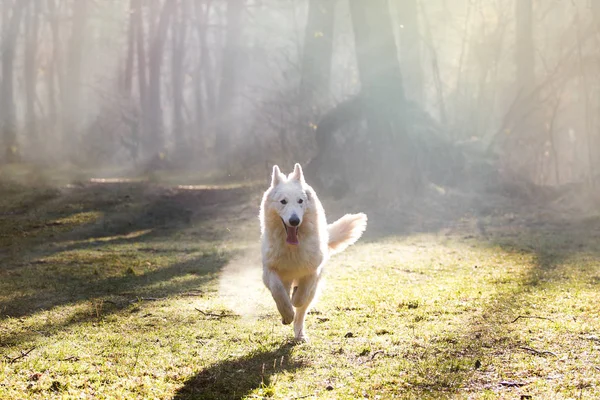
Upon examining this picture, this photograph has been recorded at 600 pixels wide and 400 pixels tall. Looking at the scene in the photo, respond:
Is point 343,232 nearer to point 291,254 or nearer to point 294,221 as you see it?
point 291,254

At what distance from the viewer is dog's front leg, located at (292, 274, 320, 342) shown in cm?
842

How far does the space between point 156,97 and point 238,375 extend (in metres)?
39.0

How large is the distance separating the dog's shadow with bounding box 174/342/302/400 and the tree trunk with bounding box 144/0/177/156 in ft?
121

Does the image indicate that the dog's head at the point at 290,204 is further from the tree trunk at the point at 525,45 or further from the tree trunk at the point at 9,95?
the tree trunk at the point at 9,95

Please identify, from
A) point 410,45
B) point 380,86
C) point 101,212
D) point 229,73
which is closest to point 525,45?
point 410,45

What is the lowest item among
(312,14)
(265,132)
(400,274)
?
(400,274)

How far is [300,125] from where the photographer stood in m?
33.8

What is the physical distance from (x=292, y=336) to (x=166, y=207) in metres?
15.1

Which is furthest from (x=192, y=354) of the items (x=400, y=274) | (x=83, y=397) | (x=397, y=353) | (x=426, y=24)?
(x=426, y=24)

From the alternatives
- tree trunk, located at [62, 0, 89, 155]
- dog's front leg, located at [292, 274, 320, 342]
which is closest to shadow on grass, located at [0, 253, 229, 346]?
dog's front leg, located at [292, 274, 320, 342]

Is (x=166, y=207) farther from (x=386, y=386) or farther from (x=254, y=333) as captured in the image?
(x=386, y=386)

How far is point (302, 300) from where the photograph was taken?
8.42 m

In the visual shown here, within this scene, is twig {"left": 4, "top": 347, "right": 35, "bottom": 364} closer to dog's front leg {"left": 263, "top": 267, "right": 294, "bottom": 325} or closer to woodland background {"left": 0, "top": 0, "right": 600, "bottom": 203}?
dog's front leg {"left": 263, "top": 267, "right": 294, "bottom": 325}

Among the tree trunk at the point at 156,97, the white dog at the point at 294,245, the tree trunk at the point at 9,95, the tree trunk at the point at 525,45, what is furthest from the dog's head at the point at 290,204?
the tree trunk at the point at 156,97
